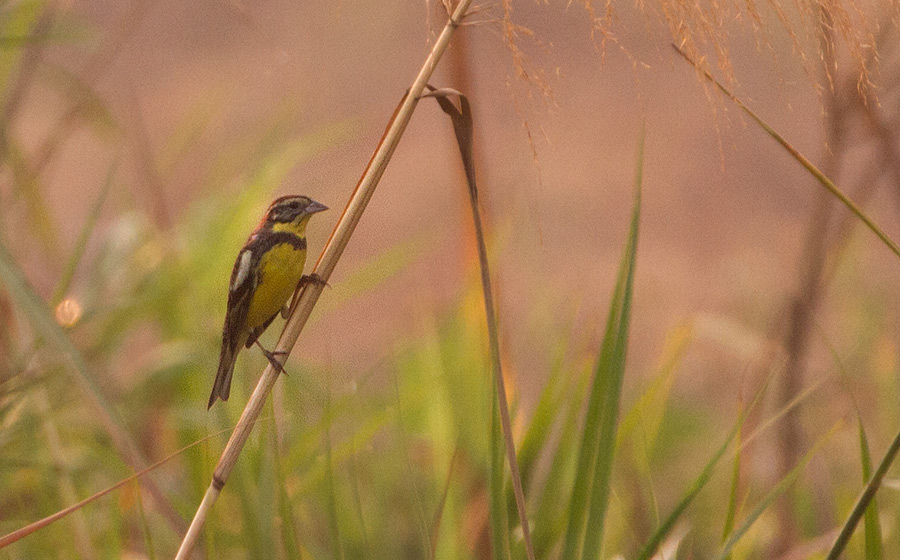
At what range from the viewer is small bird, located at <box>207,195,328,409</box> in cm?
124

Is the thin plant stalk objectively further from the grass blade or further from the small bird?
the small bird

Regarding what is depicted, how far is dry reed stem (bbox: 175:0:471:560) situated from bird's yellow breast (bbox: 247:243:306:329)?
0.41m

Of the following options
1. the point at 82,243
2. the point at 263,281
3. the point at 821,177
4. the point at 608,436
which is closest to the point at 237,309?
the point at 263,281

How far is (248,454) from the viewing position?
1116mm

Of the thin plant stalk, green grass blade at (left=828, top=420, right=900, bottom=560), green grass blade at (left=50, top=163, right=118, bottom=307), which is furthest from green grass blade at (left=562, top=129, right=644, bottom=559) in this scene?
green grass blade at (left=50, top=163, right=118, bottom=307)

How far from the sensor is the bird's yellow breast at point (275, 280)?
1.25m

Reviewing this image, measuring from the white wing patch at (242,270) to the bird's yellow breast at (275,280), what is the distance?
3 cm

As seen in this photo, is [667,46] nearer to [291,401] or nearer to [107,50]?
[291,401]

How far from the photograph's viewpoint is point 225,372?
1.14 m

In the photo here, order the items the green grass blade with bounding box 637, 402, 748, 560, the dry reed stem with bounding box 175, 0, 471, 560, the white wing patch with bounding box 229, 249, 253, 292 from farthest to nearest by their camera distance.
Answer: the white wing patch with bounding box 229, 249, 253, 292 → the green grass blade with bounding box 637, 402, 748, 560 → the dry reed stem with bounding box 175, 0, 471, 560

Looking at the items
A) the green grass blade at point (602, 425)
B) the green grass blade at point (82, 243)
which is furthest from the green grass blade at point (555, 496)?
the green grass blade at point (82, 243)

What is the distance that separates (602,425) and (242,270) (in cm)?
65

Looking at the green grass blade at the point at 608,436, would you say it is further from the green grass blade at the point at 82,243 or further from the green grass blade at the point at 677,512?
the green grass blade at the point at 82,243

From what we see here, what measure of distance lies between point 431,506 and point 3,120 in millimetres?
1002
